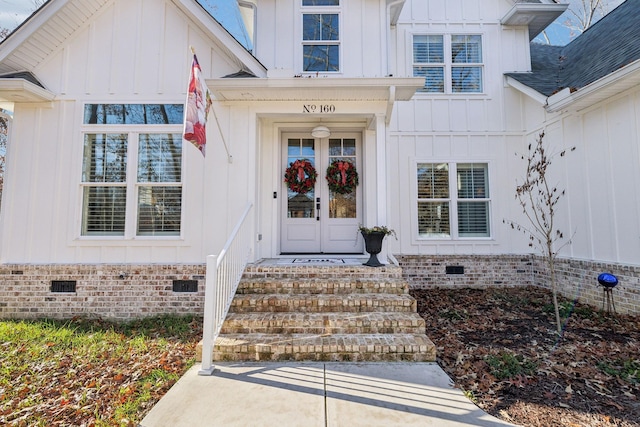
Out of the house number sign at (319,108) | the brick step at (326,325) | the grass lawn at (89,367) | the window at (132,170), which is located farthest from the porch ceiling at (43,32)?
the brick step at (326,325)

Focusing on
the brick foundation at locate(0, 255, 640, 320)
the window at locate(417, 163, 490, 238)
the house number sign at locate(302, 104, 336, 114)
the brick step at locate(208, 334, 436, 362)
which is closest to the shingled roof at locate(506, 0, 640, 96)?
the window at locate(417, 163, 490, 238)

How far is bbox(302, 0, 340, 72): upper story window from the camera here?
6.26m

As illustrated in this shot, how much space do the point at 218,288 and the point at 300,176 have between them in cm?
322

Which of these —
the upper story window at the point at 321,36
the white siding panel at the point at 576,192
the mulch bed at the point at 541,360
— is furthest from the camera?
the upper story window at the point at 321,36

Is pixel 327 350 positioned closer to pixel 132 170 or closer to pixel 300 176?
pixel 300 176

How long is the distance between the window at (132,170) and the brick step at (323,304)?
2158 millimetres

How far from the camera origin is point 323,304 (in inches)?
164

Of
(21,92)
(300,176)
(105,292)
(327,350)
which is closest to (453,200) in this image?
(300,176)

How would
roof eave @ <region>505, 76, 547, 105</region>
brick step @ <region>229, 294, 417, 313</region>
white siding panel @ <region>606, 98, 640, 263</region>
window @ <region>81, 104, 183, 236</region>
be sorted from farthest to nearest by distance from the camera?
roof eave @ <region>505, 76, 547, 105</region>, window @ <region>81, 104, 183, 236</region>, white siding panel @ <region>606, 98, 640, 263</region>, brick step @ <region>229, 294, 417, 313</region>

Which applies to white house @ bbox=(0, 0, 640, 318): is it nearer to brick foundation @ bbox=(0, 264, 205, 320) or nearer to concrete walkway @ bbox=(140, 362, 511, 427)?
brick foundation @ bbox=(0, 264, 205, 320)

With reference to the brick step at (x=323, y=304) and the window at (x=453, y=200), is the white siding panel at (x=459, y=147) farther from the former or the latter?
the brick step at (x=323, y=304)

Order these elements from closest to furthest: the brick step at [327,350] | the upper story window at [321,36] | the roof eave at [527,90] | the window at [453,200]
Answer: the brick step at [327,350]
the roof eave at [527,90]
the upper story window at [321,36]
the window at [453,200]

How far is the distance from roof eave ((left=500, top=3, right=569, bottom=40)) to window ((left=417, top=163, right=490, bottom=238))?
3462mm

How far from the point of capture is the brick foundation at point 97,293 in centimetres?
517
